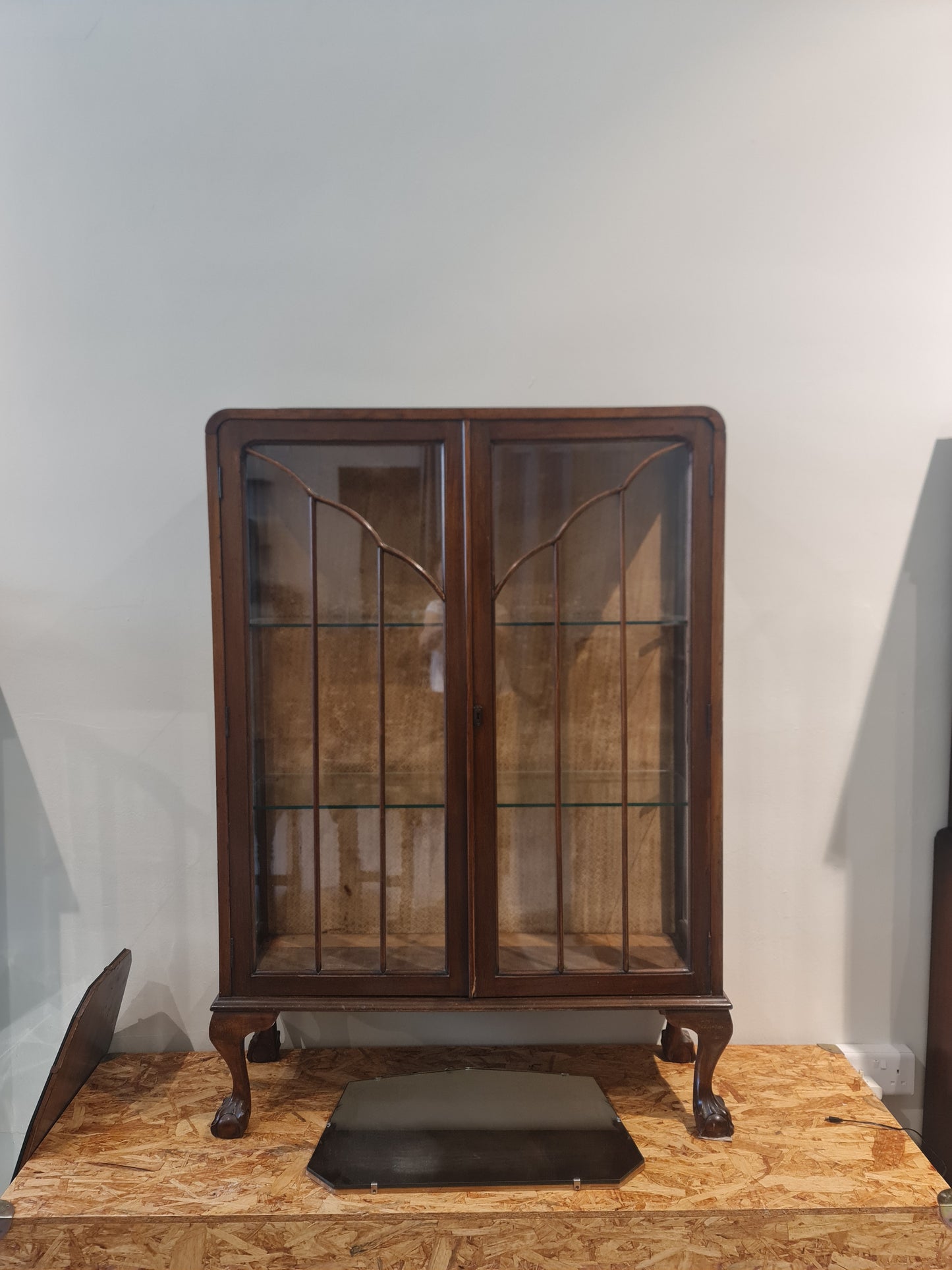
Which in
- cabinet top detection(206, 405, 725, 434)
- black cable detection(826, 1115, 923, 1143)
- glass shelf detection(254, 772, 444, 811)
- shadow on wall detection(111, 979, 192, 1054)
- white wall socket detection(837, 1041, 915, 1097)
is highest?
cabinet top detection(206, 405, 725, 434)

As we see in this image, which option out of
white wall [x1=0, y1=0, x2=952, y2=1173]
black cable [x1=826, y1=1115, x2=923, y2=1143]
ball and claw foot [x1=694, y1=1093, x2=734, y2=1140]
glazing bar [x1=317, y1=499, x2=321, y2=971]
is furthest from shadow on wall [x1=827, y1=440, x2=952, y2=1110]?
glazing bar [x1=317, y1=499, x2=321, y2=971]

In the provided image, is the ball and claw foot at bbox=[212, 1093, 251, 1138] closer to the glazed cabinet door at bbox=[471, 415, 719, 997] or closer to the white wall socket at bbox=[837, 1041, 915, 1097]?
the glazed cabinet door at bbox=[471, 415, 719, 997]

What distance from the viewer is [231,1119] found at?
1.30m

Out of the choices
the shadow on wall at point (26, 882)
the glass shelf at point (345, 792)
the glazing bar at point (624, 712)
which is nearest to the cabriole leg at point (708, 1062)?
the glazing bar at point (624, 712)

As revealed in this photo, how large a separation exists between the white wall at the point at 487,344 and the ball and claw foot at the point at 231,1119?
28cm

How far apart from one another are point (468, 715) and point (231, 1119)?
0.77 meters

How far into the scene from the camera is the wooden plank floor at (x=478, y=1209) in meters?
1.13

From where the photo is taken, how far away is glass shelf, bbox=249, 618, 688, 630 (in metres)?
1.27

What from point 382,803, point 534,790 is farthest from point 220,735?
point 534,790

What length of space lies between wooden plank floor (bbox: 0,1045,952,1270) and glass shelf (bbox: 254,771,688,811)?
556mm

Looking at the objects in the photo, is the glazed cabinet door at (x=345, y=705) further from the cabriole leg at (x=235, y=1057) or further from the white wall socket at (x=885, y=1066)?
the white wall socket at (x=885, y=1066)

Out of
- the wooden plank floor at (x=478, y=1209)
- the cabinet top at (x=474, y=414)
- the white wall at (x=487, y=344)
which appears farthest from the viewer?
the white wall at (x=487, y=344)

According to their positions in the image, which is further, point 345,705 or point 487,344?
point 487,344

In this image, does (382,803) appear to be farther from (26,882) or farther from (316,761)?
(26,882)
